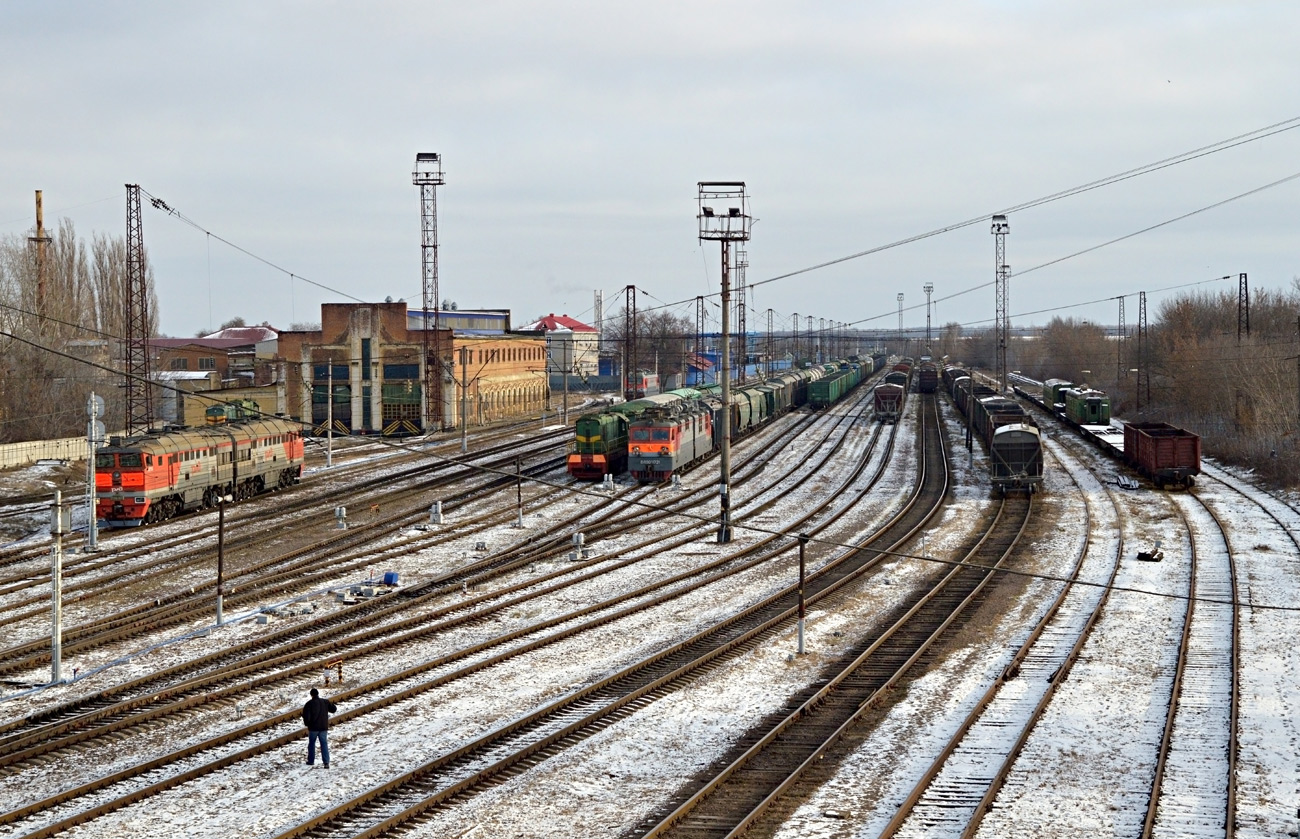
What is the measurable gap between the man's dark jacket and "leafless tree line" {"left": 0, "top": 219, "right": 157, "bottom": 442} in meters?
47.8

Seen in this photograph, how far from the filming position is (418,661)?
24297 millimetres

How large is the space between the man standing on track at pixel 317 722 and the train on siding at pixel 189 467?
23.7 metres

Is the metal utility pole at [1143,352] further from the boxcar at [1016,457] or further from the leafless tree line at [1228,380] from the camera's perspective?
the boxcar at [1016,457]

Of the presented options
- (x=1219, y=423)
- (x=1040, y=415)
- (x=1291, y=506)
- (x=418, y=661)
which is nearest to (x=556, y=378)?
(x=1040, y=415)

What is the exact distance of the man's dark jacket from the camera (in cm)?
1750

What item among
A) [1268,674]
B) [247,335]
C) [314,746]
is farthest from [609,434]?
[247,335]

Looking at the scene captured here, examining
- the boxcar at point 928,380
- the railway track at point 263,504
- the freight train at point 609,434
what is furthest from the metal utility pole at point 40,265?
the boxcar at point 928,380

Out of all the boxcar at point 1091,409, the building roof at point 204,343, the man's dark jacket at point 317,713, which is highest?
the building roof at point 204,343

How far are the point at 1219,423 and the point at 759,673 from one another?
203 feet

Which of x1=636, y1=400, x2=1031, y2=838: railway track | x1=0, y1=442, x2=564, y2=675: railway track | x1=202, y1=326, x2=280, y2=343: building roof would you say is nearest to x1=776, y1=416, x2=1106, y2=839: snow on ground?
x1=636, y1=400, x2=1031, y2=838: railway track

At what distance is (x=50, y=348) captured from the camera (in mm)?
60625

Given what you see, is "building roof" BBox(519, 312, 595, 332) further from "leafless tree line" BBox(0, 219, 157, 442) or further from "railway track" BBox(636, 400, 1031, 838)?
"railway track" BBox(636, 400, 1031, 838)

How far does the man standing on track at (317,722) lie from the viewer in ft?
57.4

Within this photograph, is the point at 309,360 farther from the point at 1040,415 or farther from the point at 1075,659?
the point at 1075,659
